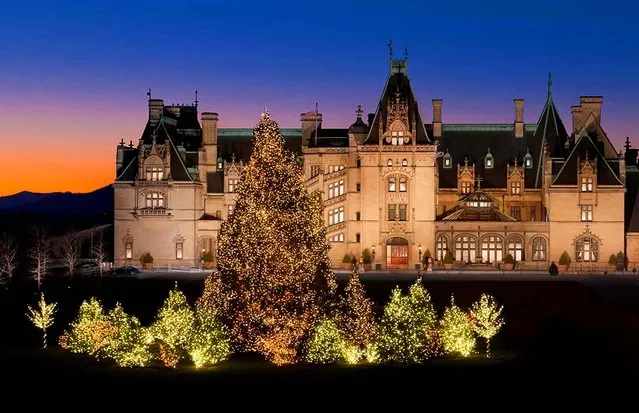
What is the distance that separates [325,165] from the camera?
75625mm

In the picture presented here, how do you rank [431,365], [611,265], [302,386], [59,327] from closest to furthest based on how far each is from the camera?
[302,386] < [431,365] < [59,327] < [611,265]

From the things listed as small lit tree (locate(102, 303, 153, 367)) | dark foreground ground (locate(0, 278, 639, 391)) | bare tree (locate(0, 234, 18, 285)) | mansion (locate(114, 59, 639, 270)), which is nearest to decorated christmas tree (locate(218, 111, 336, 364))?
dark foreground ground (locate(0, 278, 639, 391))

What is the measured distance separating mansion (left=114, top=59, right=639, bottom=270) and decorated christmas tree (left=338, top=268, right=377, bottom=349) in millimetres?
36187

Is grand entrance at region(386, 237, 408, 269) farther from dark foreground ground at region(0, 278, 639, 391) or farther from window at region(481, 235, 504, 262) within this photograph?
dark foreground ground at region(0, 278, 639, 391)

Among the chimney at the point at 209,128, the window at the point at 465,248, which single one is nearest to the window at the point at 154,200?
the chimney at the point at 209,128

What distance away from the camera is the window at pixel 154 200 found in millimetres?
75438

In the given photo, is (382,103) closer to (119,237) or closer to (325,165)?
(325,165)

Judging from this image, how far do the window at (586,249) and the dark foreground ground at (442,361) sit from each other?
51.5 feet

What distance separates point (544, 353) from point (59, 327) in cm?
2076

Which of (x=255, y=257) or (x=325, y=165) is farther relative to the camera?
(x=325, y=165)

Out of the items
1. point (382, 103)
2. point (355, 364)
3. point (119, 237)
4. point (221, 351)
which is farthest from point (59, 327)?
point (382, 103)

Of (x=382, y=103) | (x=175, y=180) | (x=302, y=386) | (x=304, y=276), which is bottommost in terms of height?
(x=302, y=386)

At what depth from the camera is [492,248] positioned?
73188 millimetres

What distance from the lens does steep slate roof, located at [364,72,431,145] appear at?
73438 mm
